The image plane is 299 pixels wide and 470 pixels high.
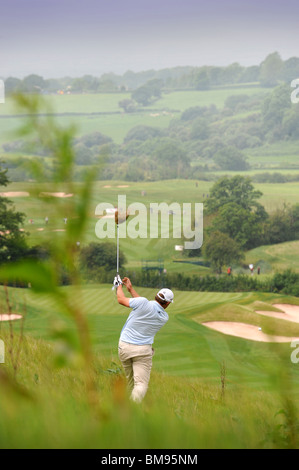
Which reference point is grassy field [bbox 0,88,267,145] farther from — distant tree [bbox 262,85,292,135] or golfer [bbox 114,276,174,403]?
golfer [bbox 114,276,174,403]

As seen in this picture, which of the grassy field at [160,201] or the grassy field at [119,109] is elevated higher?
the grassy field at [119,109]

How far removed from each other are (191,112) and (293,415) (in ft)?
264

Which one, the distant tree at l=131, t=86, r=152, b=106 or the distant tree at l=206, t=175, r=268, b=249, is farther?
the distant tree at l=131, t=86, r=152, b=106

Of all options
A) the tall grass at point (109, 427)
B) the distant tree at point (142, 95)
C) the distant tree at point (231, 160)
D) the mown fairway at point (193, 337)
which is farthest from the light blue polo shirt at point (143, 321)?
the distant tree at point (142, 95)

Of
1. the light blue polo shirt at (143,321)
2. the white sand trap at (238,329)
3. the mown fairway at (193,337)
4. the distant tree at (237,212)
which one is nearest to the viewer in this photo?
the light blue polo shirt at (143,321)

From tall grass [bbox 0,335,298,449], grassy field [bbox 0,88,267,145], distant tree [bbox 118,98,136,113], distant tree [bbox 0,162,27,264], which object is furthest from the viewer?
distant tree [bbox 118,98,136,113]

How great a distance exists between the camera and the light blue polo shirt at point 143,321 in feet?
12.7

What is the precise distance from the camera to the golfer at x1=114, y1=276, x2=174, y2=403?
388cm

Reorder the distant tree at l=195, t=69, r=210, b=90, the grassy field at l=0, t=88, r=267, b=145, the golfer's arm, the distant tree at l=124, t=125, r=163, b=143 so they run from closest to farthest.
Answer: the golfer's arm → the distant tree at l=124, t=125, r=163, b=143 → the grassy field at l=0, t=88, r=267, b=145 → the distant tree at l=195, t=69, r=210, b=90

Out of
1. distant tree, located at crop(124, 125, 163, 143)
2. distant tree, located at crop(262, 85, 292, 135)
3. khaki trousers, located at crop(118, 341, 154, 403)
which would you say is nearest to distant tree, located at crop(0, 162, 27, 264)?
khaki trousers, located at crop(118, 341, 154, 403)

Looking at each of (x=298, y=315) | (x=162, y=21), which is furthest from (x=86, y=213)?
(x=162, y=21)

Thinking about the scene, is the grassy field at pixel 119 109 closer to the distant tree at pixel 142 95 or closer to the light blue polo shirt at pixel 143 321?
the distant tree at pixel 142 95

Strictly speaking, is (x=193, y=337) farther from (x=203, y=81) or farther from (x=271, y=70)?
(x=203, y=81)

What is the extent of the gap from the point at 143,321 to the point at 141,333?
0.09m
